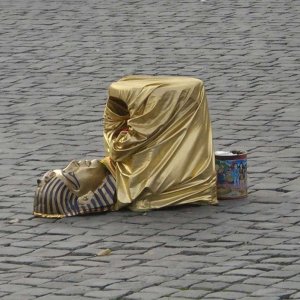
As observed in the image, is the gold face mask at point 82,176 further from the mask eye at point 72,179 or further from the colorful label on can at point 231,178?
the colorful label on can at point 231,178

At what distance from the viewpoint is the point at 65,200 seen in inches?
308

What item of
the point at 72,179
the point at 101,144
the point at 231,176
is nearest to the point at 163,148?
A: the point at 231,176

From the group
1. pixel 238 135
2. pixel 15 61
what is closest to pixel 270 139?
pixel 238 135

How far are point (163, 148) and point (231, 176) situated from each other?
483 millimetres

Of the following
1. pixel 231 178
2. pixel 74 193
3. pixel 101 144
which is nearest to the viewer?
pixel 74 193

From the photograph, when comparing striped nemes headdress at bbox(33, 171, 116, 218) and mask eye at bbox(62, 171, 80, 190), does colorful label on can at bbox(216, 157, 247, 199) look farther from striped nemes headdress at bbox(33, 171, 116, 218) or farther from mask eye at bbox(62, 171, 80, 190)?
mask eye at bbox(62, 171, 80, 190)

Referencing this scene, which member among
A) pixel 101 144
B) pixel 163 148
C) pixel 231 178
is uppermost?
pixel 163 148

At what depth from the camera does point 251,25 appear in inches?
575

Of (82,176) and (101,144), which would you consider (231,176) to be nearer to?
(82,176)

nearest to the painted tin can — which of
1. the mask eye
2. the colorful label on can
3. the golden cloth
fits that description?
the colorful label on can

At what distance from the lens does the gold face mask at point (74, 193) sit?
7.80 metres

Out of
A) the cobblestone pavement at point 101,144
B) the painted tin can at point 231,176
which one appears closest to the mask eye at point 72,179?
the cobblestone pavement at point 101,144

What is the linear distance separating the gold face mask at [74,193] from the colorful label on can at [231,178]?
2.32 ft

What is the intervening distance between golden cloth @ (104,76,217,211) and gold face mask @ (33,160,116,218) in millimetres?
89
